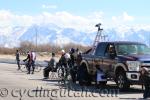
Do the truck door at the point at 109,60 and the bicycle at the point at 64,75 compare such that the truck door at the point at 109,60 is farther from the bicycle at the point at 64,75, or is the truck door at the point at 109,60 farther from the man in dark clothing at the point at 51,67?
the man in dark clothing at the point at 51,67

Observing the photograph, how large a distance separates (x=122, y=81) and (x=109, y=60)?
1.39 metres

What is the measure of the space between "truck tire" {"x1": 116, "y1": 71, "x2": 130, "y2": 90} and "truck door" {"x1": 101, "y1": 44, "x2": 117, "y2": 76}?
0.63 meters

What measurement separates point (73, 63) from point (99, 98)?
32.2 feet

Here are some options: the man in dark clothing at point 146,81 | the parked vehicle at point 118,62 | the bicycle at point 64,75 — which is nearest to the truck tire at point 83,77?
the parked vehicle at point 118,62

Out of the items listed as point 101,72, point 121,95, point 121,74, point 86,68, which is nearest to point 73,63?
point 86,68

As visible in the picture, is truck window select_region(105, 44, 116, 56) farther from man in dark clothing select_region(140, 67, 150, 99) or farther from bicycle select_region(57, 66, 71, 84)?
bicycle select_region(57, 66, 71, 84)

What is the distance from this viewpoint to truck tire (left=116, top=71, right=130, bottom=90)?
20.8 meters

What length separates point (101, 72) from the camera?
2294 centimetres

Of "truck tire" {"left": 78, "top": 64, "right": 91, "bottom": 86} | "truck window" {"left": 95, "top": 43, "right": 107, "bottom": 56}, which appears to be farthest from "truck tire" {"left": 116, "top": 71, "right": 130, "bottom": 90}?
"truck tire" {"left": 78, "top": 64, "right": 91, "bottom": 86}

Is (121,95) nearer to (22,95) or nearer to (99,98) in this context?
(99,98)

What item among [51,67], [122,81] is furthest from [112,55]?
[51,67]

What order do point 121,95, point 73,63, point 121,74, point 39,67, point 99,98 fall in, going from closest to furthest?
point 99,98, point 121,95, point 121,74, point 73,63, point 39,67

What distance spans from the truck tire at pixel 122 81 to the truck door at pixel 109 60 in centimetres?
63

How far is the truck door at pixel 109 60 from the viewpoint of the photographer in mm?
21750
